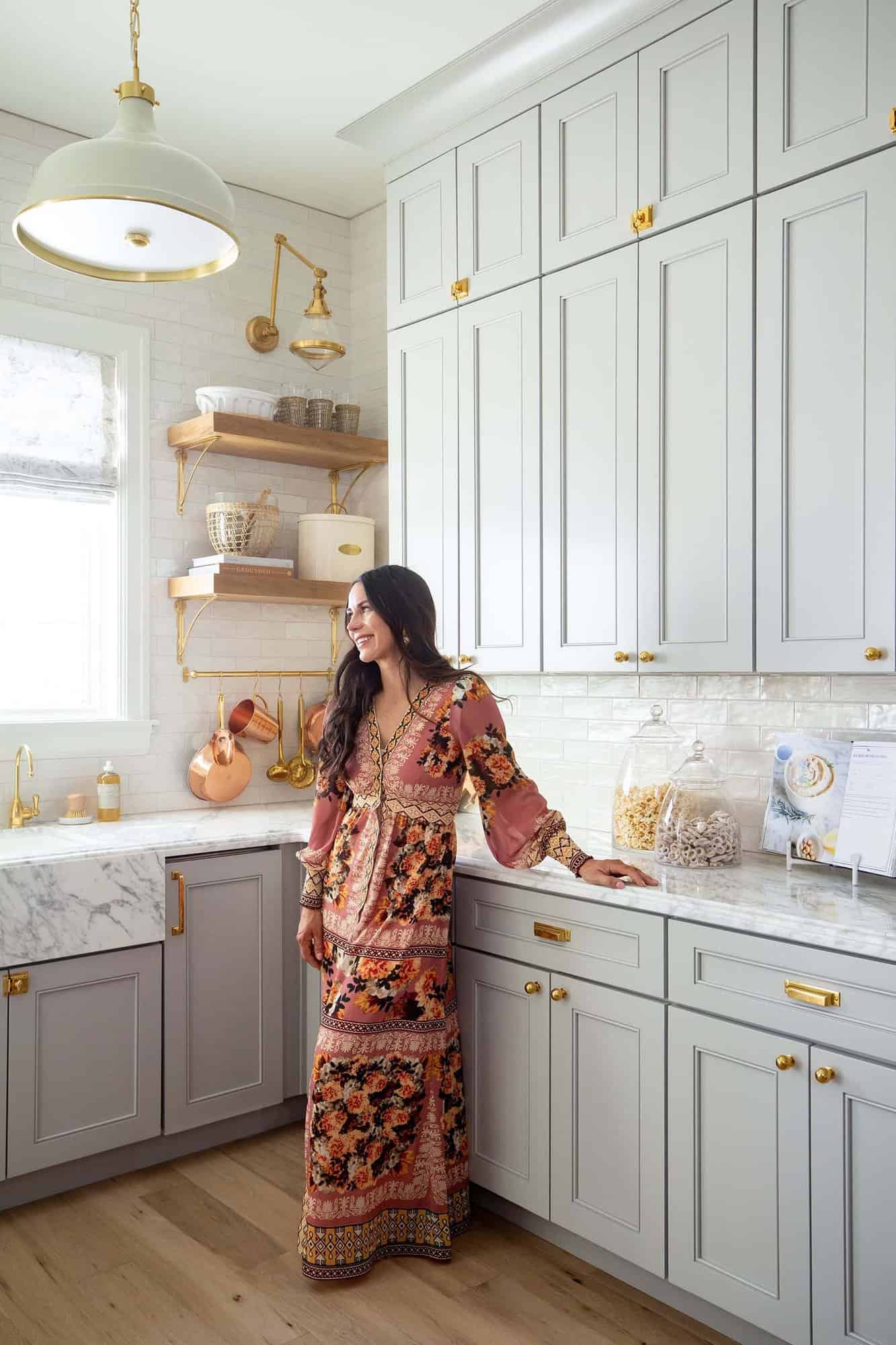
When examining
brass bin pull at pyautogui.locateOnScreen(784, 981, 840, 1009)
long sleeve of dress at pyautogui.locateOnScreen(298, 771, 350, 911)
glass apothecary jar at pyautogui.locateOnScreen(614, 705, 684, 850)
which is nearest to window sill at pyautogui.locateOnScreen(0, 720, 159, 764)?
long sleeve of dress at pyautogui.locateOnScreen(298, 771, 350, 911)

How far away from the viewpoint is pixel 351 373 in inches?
163

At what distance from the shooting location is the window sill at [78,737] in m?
3.22

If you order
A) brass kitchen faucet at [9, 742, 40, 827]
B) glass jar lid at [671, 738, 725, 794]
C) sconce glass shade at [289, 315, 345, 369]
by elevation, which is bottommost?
brass kitchen faucet at [9, 742, 40, 827]

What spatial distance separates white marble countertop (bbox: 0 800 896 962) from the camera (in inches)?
76.3

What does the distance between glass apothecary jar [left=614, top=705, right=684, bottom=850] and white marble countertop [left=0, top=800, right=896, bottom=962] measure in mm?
69

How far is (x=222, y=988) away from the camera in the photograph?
3.02 m

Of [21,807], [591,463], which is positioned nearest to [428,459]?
[591,463]

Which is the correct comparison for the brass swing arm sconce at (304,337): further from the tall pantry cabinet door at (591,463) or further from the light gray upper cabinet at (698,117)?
the light gray upper cabinet at (698,117)

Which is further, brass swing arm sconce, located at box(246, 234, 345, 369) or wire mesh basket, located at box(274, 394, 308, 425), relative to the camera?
wire mesh basket, located at box(274, 394, 308, 425)

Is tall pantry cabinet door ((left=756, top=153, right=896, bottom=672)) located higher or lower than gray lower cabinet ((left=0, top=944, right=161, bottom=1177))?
higher

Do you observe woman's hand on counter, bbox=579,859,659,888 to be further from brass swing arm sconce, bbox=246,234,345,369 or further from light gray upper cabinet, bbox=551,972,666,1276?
brass swing arm sconce, bbox=246,234,345,369

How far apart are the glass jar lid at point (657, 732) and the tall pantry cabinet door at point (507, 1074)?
673mm

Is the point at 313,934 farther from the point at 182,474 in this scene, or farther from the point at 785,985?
the point at 182,474

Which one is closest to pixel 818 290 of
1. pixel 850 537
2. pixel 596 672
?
pixel 850 537
